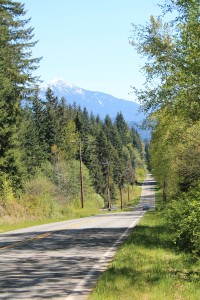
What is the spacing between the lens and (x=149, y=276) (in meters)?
8.14

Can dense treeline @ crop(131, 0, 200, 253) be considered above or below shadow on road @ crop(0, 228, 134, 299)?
above

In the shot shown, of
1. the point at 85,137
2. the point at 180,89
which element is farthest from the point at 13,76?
the point at 85,137

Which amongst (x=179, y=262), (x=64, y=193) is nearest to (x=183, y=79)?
(x=179, y=262)

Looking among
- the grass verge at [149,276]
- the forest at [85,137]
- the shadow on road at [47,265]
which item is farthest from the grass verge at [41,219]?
the grass verge at [149,276]

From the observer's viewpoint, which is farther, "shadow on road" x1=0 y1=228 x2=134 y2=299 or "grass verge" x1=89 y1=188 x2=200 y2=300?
"shadow on road" x1=0 y1=228 x2=134 y2=299

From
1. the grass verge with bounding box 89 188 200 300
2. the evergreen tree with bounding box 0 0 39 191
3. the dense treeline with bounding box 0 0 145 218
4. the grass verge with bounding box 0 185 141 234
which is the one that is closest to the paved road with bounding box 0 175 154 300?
the grass verge with bounding box 89 188 200 300

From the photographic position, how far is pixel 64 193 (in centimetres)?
Answer: 6128

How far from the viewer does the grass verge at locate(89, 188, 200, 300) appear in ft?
22.5

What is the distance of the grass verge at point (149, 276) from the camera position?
6.86 m

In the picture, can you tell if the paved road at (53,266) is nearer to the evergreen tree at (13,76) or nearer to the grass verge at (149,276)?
the grass verge at (149,276)

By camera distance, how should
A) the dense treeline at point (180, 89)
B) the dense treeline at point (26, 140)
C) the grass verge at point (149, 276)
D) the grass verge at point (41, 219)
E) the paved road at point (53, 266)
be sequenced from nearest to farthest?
the grass verge at point (149, 276) < the paved road at point (53, 266) < the dense treeline at point (180, 89) < the grass verge at point (41, 219) < the dense treeline at point (26, 140)

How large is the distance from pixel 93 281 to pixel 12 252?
15.1ft

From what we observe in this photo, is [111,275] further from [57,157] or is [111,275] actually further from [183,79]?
[57,157]

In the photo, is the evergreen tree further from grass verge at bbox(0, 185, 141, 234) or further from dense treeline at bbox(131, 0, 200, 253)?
dense treeline at bbox(131, 0, 200, 253)
